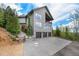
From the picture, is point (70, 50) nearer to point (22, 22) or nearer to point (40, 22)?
point (40, 22)

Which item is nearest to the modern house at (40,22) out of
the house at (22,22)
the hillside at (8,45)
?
the house at (22,22)

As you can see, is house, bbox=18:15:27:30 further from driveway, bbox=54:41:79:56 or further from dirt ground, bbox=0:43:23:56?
driveway, bbox=54:41:79:56

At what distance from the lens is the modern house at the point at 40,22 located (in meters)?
1.54

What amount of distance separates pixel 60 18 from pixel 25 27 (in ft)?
1.06

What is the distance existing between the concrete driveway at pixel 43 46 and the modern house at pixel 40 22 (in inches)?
2.2

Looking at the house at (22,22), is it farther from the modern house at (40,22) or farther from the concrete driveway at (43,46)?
the concrete driveway at (43,46)

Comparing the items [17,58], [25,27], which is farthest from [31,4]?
[17,58]

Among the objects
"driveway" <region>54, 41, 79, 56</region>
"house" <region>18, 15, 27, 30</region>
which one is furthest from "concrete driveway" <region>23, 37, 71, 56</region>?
"house" <region>18, 15, 27, 30</region>

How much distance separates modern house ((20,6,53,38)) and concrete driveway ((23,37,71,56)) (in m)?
0.06

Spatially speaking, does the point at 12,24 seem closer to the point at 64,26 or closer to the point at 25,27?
the point at 25,27

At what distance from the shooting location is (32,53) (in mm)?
1501

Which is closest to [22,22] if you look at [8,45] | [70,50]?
[8,45]

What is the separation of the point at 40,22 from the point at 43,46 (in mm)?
219

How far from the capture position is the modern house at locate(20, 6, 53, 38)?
1.54 metres
